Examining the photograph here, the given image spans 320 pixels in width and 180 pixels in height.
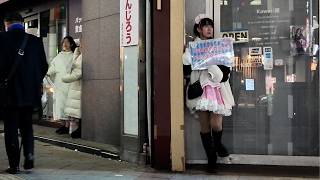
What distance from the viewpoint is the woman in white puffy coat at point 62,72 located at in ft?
33.1

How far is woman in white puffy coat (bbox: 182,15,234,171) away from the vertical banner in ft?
3.06

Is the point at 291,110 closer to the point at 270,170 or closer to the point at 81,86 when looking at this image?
the point at 270,170

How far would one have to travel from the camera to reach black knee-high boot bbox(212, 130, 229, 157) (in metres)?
6.78

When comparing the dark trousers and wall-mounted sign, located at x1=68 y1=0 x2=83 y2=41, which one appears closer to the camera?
the dark trousers

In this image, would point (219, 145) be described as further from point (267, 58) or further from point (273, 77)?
point (267, 58)

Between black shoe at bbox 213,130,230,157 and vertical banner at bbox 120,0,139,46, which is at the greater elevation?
vertical banner at bbox 120,0,139,46

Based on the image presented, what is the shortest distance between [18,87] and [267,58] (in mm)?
3134

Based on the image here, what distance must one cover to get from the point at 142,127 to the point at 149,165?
1.70 feet

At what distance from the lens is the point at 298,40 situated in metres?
6.78

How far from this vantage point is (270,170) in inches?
269

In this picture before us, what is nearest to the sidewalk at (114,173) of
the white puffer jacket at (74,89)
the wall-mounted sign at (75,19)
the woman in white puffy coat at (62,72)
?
the white puffer jacket at (74,89)

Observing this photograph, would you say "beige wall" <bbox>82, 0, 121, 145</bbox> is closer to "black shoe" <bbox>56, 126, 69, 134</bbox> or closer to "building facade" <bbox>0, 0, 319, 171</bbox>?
"black shoe" <bbox>56, 126, 69, 134</bbox>

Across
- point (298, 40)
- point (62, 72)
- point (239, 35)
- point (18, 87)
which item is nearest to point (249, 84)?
point (239, 35)

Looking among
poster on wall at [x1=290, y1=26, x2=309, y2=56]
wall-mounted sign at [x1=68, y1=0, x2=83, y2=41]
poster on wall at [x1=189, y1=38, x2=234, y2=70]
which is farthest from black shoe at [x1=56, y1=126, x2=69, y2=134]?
poster on wall at [x1=290, y1=26, x2=309, y2=56]
